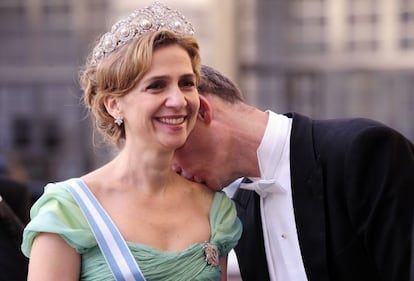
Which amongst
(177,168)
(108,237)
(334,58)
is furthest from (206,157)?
(334,58)

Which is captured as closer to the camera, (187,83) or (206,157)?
(187,83)

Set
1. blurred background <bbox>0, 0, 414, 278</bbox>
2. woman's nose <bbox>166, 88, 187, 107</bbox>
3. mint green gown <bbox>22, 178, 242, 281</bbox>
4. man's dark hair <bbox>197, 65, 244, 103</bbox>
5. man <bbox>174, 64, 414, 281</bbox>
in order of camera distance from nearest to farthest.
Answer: mint green gown <bbox>22, 178, 242, 281</bbox> → woman's nose <bbox>166, 88, 187, 107</bbox> → man <bbox>174, 64, 414, 281</bbox> → man's dark hair <bbox>197, 65, 244, 103</bbox> → blurred background <bbox>0, 0, 414, 278</bbox>

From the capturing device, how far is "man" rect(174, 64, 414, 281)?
2.75 meters

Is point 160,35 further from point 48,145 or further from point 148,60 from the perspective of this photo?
point 48,145

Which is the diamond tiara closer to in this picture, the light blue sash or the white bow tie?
the light blue sash

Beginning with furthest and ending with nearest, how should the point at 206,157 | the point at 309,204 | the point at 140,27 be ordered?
the point at 206,157 → the point at 309,204 → the point at 140,27

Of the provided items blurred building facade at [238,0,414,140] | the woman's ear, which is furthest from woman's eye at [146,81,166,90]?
blurred building facade at [238,0,414,140]

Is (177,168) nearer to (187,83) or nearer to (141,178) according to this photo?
(141,178)

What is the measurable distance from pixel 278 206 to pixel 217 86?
41cm

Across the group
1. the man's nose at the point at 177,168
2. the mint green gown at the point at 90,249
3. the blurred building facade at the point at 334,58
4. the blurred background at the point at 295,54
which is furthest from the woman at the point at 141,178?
the blurred building facade at the point at 334,58

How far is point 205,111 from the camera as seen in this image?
2.96m

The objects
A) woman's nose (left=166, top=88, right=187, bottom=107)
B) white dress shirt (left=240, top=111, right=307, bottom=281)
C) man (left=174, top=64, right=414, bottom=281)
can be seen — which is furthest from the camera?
white dress shirt (left=240, top=111, right=307, bottom=281)

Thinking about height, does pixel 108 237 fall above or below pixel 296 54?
above

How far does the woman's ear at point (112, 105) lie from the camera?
8.74 ft
